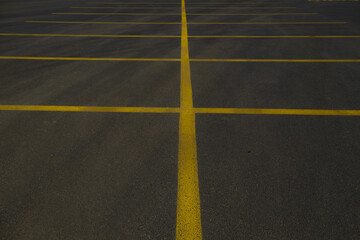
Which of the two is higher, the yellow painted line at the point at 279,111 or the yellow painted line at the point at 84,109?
the yellow painted line at the point at 84,109

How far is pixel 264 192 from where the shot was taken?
94.7 inches

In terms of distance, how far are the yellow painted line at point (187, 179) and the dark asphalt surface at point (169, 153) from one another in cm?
7

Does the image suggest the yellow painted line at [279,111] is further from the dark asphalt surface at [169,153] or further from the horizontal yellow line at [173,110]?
the dark asphalt surface at [169,153]

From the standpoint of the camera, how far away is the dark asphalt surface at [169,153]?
2.14 metres

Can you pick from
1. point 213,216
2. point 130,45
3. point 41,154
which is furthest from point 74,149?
point 130,45

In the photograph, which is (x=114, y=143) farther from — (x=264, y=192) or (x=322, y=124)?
(x=322, y=124)

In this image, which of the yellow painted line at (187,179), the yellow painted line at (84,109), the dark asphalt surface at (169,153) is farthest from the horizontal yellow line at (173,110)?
the yellow painted line at (187,179)

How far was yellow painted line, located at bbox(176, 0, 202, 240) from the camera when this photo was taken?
2.11m

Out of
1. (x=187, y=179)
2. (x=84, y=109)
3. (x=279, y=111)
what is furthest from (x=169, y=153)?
(x=279, y=111)

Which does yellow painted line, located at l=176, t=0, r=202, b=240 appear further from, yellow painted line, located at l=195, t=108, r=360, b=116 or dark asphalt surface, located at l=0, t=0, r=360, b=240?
yellow painted line, located at l=195, t=108, r=360, b=116

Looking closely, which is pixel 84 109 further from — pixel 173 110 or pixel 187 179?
pixel 187 179

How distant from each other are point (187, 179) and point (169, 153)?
1.52ft

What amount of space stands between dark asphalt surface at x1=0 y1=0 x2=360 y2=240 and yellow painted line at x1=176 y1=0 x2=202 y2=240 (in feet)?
0.22

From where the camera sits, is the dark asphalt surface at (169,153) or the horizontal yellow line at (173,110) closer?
the dark asphalt surface at (169,153)
